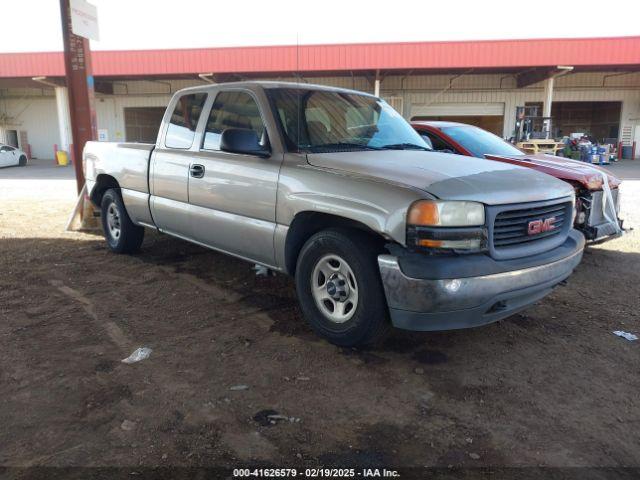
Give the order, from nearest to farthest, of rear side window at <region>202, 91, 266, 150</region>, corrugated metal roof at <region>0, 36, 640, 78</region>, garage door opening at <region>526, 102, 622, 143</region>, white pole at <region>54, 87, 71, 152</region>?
1. rear side window at <region>202, 91, 266, 150</region>
2. corrugated metal roof at <region>0, 36, 640, 78</region>
3. white pole at <region>54, 87, 71, 152</region>
4. garage door opening at <region>526, 102, 622, 143</region>

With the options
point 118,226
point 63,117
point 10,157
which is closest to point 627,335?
point 118,226

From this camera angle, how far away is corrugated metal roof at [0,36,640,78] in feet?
76.4

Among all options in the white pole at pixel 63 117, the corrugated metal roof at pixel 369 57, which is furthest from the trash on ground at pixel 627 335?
the white pole at pixel 63 117

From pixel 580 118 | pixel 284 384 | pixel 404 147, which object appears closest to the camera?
pixel 284 384

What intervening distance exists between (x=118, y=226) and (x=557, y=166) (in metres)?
5.50

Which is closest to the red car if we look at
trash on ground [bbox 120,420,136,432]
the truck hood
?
the truck hood

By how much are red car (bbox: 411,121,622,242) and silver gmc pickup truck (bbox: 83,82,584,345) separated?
64.8 inches

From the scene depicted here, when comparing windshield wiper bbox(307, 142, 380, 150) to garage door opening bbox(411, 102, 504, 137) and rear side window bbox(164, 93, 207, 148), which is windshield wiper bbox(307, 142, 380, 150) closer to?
rear side window bbox(164, 93, 207, 148)

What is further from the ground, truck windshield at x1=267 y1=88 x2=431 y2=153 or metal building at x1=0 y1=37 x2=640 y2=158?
metal building at x1=0 y1=37 x2=640 y2=158

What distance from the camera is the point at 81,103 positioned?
7.77 meters

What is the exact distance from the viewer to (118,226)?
6.28 meters

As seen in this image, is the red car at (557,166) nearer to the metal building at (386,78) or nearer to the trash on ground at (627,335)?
the trash on ground at (627,335)

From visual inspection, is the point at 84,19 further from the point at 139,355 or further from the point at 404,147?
the point at 139,355

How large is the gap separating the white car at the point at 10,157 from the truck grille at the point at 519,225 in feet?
88.7
